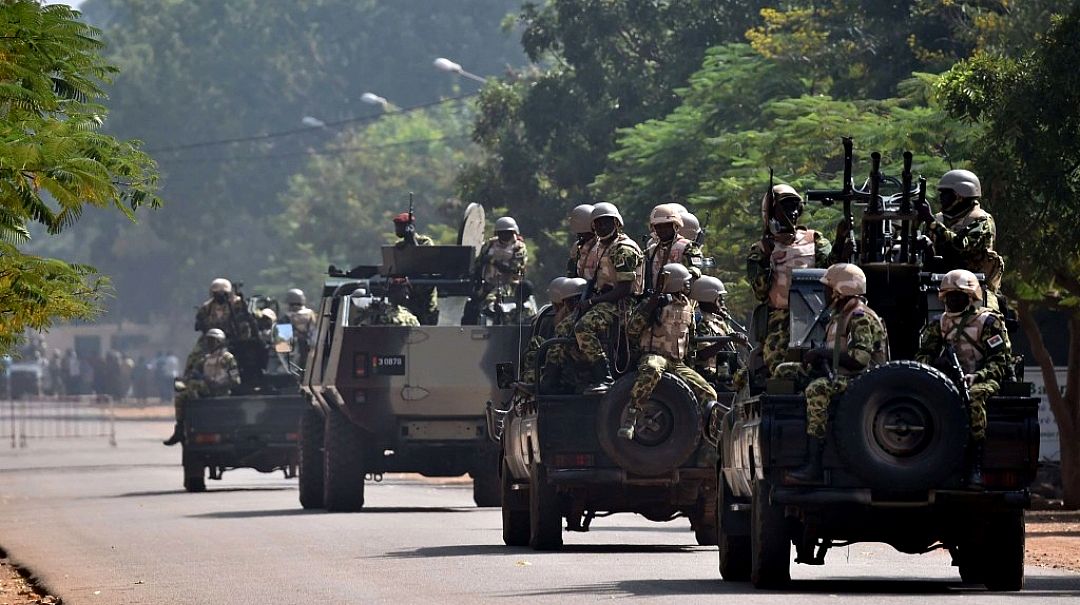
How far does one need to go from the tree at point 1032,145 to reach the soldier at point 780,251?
21.7ft

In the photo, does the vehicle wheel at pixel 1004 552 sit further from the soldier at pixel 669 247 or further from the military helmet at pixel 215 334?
the military helmet at pixel 215 334

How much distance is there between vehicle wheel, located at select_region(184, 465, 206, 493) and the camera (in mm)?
29828

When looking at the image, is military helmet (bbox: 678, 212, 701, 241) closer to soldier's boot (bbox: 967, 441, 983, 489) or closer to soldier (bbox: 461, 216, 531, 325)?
soldier's boot (bbox: 967, 441, 983, 489)

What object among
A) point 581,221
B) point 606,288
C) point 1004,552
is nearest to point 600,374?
point 606,288

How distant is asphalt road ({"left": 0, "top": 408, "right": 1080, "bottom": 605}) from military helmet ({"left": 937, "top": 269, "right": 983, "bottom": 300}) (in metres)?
1.65

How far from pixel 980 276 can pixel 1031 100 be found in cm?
805

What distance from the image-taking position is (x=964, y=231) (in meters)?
15.0

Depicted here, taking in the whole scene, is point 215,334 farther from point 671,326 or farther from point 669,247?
point 671,326

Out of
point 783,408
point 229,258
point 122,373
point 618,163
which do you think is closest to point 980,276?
point 783,408

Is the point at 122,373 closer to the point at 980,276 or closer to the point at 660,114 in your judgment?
the point at 660,114

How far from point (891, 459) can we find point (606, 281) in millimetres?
Result: 5216

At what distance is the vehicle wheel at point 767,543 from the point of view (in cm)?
1361

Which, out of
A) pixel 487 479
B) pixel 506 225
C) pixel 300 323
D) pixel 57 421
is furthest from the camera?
pixel 57 421

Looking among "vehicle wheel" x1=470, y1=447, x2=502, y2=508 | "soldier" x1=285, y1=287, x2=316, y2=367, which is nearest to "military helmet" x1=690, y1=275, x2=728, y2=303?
"vehicle wheel" x1=470, y1=447, x2=502, y2=508
